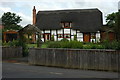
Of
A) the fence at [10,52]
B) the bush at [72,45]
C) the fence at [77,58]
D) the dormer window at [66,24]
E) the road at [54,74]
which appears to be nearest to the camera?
the road at [54,74]

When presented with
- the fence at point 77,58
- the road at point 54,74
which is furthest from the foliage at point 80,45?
the road at point 54,74

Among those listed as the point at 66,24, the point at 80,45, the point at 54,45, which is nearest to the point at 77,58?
the point at 80,45

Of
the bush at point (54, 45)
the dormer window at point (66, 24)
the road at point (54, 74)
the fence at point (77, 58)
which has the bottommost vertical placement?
the road at point (54, 74)

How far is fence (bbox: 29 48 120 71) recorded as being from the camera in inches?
579

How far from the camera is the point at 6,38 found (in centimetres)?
4800

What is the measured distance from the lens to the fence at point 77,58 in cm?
1470

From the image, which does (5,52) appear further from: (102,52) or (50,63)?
(102,52)

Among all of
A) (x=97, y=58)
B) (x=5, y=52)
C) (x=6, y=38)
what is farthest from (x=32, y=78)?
(x=6, y=38)

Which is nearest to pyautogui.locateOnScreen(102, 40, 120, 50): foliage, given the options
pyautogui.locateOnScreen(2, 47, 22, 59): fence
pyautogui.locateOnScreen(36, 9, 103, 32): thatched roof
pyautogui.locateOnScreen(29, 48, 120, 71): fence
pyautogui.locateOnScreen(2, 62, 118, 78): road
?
pyautogui.locateOnScreen(29, 48, 120, 71): fence

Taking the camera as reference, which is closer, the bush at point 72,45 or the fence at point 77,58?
the fence at point 77,58

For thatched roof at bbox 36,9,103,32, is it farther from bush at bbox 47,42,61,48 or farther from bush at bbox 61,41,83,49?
bush at bbox 61,41,83,49

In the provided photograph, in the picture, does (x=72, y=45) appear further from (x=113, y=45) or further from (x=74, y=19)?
(x=74, y=19)

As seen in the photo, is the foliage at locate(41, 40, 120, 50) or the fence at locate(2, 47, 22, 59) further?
the fence at locate(2, 47, 22, 59)

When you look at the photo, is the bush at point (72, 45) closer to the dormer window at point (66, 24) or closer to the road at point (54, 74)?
the road at point (54, 74)
